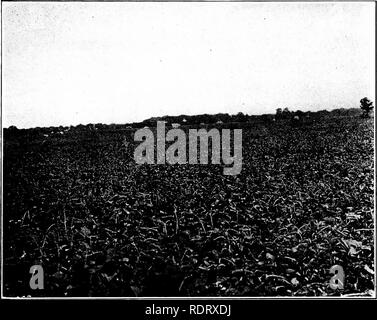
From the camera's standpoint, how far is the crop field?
3.87m

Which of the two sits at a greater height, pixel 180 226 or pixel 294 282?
pixel 180 226

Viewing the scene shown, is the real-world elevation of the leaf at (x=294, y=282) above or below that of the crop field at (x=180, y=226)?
below

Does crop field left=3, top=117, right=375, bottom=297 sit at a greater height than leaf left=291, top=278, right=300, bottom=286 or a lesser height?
greater

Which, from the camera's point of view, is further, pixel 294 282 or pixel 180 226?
pixel 180 226

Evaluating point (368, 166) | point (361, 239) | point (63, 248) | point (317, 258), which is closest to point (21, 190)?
point (63, 248)

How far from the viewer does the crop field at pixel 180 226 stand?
152 inches

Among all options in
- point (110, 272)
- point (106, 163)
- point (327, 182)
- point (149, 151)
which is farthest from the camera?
point (106, 163)

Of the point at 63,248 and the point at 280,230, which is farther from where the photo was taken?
the point at 280,230

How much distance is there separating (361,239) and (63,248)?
3316 millimetres

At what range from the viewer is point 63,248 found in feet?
13.5

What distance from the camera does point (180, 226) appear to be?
4.48 meters

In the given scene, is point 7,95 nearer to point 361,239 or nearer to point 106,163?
point 106,163
